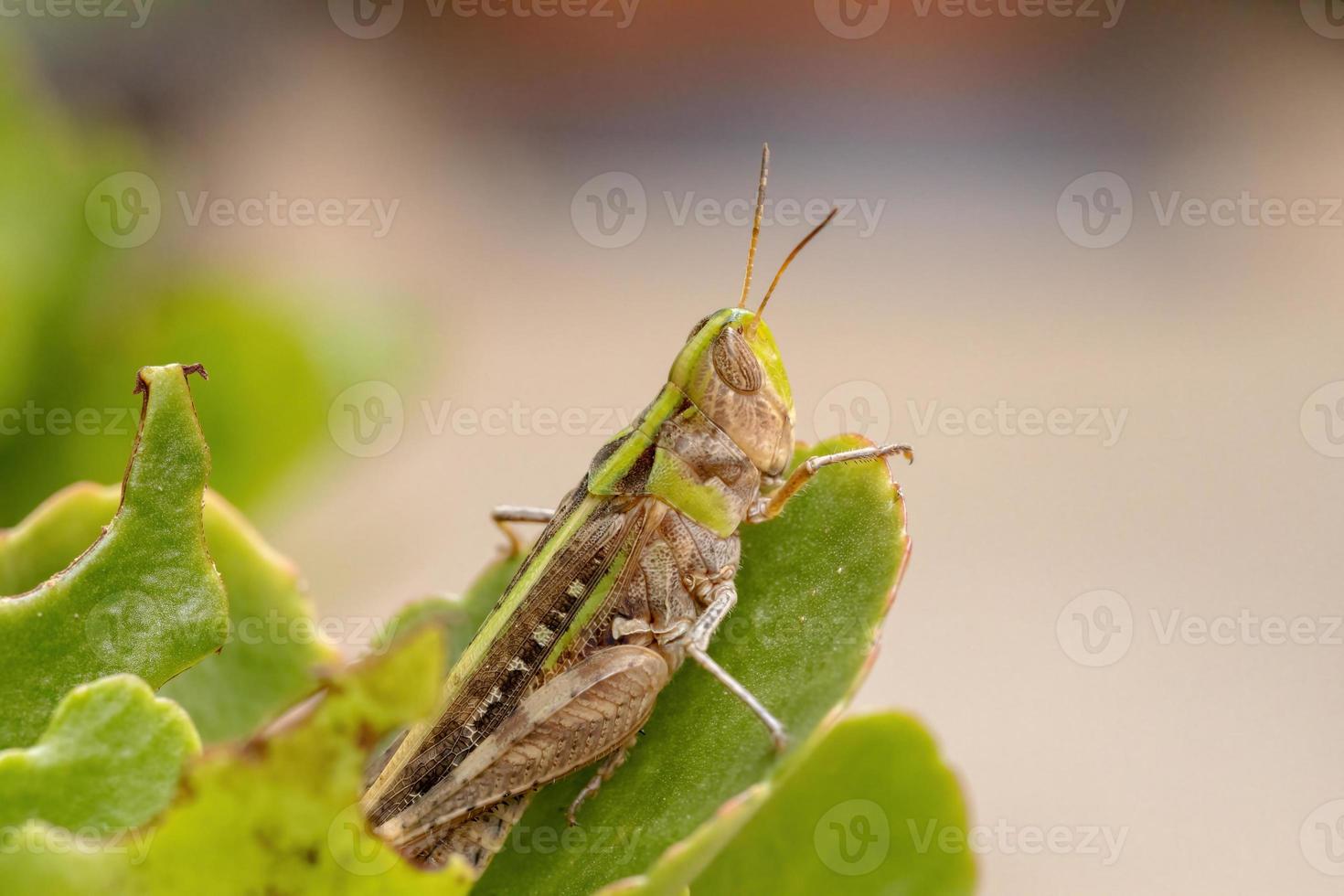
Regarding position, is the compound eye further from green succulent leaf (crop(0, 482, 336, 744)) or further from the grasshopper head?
green succulent leaf (crop(0, 482, 336, 744))

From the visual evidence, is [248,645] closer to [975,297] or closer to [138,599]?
[138,599]

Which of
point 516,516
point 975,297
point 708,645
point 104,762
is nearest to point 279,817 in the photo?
point 104,762

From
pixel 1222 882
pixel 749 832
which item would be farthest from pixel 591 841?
pixel 1222 882

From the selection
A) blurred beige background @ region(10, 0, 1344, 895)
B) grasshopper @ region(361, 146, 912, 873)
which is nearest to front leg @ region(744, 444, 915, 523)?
grasshopper @ region(361, 146, 912, 873)

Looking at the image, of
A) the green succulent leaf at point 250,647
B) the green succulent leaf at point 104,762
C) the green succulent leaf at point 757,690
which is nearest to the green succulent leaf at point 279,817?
the green succulent leaf at point 104,762

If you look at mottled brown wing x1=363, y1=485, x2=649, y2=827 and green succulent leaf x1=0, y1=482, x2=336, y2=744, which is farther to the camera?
mottled brown wing x1=363, y1=485, x2=649, y2=827

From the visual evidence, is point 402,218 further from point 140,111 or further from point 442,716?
point 442,716

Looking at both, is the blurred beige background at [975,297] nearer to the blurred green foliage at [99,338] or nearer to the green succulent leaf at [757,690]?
the blurred green foliage at [99,338]
